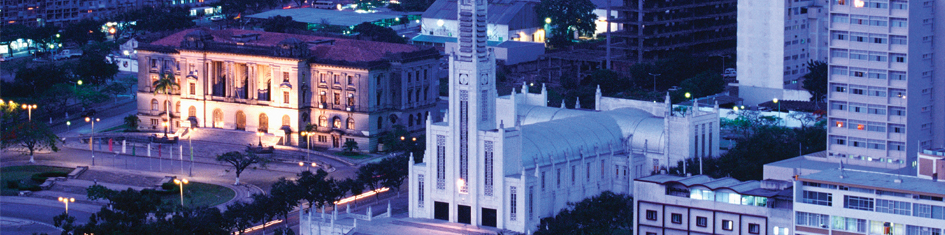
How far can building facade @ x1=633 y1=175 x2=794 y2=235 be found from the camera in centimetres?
13038

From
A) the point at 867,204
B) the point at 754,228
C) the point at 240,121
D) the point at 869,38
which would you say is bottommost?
the point at 754,228

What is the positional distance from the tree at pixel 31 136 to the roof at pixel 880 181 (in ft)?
283

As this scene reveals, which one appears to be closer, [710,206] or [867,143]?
[710,206]

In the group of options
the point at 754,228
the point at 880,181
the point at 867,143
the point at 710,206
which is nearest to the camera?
the point at 880,181

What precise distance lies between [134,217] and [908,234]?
55.4 meters

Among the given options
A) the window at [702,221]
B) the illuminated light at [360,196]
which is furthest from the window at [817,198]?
the illuminated light at [360,196]

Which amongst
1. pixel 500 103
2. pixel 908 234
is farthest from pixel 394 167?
pixel 908 234

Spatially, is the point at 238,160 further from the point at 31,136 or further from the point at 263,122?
the point at 31,136

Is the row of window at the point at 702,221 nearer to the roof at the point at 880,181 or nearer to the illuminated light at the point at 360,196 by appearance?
the roof at the point at 880,181

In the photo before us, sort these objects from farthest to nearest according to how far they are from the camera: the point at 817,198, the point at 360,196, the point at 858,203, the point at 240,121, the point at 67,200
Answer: the point at 240,121, the point at 360,196, the point at 67,200, the point at 817,198, the point at 858,203

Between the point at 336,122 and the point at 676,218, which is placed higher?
the point at 336,122

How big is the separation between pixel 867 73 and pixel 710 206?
28.7m

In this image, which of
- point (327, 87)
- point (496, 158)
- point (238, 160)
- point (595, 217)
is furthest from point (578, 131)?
point (327, 87)

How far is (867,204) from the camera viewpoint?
125938 millimetres
